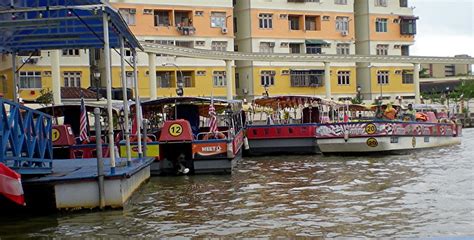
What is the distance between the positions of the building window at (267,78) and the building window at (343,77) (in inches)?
246

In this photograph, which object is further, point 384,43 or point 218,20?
point 384,43

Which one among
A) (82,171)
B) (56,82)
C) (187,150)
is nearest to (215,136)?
(187,150)

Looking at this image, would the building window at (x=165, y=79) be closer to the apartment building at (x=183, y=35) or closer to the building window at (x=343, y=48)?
the apartment building at (x=183, y=35)

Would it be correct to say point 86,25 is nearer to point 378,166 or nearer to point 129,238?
point 129,238

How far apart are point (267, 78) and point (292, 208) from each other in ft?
118

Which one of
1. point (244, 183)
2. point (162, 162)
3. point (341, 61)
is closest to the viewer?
point (244, 183)

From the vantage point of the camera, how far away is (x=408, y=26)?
184 ft

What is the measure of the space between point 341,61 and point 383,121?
2205 centimetres

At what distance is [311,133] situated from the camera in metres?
28.5

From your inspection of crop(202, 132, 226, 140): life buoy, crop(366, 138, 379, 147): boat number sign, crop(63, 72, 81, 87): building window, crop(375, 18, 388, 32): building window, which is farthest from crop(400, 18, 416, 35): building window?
crop(202, 132, 226, 140): life buoy

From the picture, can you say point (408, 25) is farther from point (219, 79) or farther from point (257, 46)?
point (219, 79)

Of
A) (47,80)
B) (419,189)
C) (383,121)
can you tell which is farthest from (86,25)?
(47,80)

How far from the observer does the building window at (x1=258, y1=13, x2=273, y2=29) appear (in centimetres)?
4956

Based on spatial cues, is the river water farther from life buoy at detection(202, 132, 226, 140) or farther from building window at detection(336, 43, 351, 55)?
building window at detection(336, 43, 351, 55)
